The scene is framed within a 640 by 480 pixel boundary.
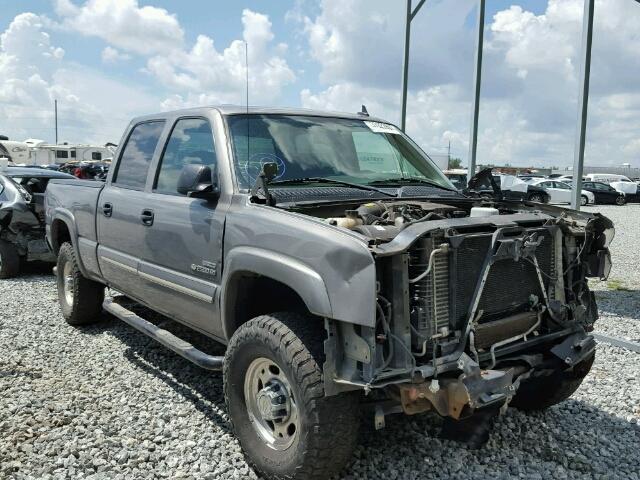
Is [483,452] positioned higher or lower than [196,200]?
lower

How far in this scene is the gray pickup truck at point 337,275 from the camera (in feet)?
9.04

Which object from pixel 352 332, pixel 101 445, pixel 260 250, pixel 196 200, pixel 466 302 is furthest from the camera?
pixel 196 200

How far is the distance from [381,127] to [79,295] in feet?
11.2

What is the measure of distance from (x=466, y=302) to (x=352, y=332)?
64 cm

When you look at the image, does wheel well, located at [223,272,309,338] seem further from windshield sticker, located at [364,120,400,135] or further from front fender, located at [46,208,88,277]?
front fender, located at [46,208,88,277]

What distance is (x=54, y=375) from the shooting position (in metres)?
4.80

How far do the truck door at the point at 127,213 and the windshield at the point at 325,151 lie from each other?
1.02 m

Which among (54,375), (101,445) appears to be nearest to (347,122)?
(101,445)

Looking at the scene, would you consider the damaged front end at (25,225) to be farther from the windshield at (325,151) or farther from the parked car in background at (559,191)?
the parked car in background at (559,191)

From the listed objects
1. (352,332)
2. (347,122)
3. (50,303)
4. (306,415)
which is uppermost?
(347,122)

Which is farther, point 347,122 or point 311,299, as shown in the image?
point 347,122

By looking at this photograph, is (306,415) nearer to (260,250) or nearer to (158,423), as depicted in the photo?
(260,250)

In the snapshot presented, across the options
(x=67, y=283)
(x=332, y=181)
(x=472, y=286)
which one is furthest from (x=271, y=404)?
(x=67, y=283)

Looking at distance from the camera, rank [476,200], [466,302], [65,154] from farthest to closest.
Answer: [65,154] < [476,200] < [466,302]
